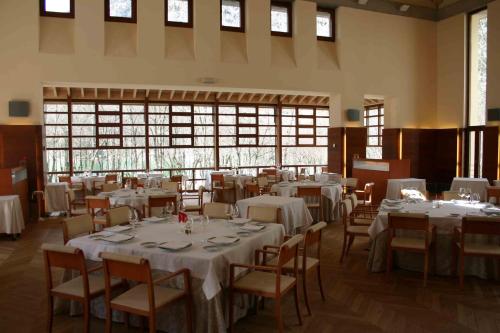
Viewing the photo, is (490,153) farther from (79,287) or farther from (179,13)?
(79,287)

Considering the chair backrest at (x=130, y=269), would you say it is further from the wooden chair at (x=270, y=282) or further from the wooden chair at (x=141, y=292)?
the wooden chair at (x=270, y=282)

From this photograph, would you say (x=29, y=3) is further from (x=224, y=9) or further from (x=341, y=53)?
(x=341, y=53)

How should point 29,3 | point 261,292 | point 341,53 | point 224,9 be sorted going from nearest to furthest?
point 261,292
point 29,3
point 224,9
point 341,53

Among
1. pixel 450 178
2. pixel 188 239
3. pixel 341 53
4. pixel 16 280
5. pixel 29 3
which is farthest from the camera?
pixel 450 178

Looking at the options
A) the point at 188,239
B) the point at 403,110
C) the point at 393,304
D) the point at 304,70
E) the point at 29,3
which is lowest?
the point at 393,304

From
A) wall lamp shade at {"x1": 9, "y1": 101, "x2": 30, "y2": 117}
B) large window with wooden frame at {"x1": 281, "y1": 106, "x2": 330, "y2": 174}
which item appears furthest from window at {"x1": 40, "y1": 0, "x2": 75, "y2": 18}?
large window with wooden frame at {"x1": 281, "y1": 106, "x2": 330, "y2": 174}

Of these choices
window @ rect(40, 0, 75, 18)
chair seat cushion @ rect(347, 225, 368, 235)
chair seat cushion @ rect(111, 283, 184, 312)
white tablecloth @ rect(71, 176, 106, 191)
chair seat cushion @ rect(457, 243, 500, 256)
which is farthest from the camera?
white tablecloth @ rect(71, 176, 106, 191)

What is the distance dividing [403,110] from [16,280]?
11902 millimetres

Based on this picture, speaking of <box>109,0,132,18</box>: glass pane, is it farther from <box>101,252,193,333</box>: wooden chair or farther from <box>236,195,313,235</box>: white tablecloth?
<box>101,252,193,333</box>: wooden chair

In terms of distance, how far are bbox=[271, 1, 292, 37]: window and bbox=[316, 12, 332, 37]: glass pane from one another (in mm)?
941

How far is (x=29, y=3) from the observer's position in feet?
31.9

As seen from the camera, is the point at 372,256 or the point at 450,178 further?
the point at 450,178

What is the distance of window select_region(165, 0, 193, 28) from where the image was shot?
36.5ft

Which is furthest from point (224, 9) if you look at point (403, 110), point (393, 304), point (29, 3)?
point (393, 304)
